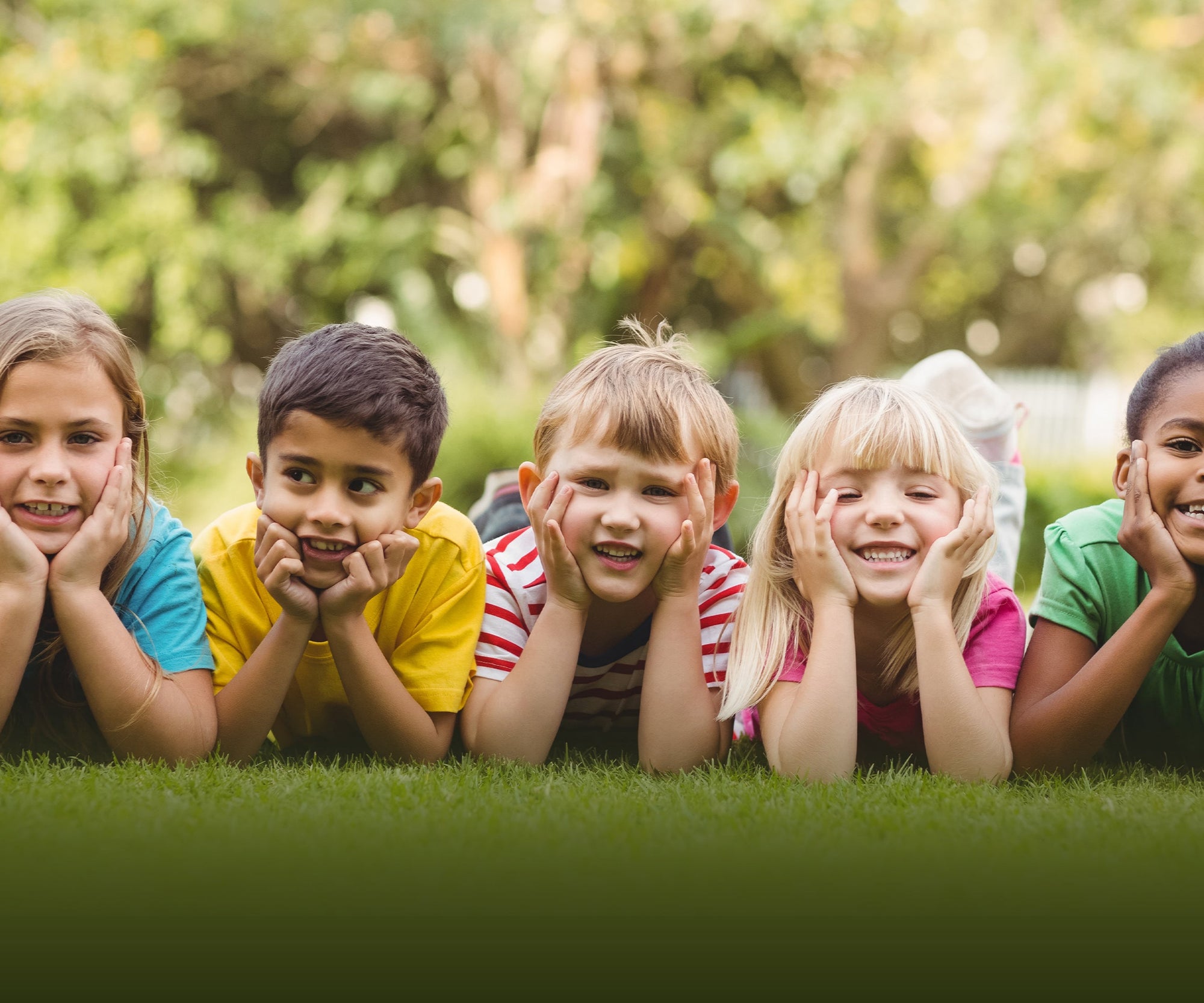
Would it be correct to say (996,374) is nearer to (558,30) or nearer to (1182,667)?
(558,30)

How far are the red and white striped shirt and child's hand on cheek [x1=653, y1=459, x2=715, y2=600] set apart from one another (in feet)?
0.61

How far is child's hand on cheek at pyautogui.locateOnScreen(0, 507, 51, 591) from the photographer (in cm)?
294

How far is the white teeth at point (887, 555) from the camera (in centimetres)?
324

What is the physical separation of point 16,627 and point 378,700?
2.88 feet

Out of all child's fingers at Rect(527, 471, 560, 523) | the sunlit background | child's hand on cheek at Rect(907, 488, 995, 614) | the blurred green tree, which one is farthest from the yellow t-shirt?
the blurred green tree

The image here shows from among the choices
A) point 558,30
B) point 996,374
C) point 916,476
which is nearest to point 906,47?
point 558,30

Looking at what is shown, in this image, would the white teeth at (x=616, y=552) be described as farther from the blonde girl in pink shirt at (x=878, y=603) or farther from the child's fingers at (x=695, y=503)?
the blonde girl in pink shirt at (x=878, y=603)

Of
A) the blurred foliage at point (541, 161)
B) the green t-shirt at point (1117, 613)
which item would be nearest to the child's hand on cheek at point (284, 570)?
the green t-shirt at point (1117, 613)

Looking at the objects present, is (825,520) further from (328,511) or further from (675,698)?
(328,511)

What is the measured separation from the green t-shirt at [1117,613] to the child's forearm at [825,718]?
0.65 metres

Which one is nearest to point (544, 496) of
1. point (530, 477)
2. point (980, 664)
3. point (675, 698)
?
point (530, 477)

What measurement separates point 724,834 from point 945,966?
2.18 feet

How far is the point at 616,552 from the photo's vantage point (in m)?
3.25

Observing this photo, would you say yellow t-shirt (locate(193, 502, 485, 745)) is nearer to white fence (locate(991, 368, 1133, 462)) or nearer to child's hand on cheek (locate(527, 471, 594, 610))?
child's hand on cheek (locate(527, 471, 594, 610))
